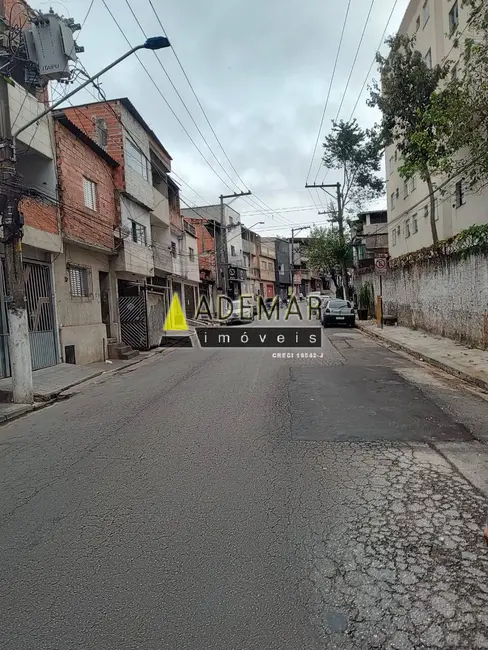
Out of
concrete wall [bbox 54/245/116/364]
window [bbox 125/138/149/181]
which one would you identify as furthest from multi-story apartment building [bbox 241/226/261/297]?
concrete wall [bbox 54/245/116/364]

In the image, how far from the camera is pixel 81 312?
14711mm

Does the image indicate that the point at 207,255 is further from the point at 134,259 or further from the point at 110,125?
the point at 110,125

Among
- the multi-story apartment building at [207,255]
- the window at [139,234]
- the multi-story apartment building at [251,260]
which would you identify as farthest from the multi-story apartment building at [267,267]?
the window at [139,234]

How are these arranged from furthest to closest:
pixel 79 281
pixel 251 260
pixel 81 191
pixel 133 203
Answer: pixel 251 260 < pixel 133 203 < pixel 79 281 < pixel 81 191

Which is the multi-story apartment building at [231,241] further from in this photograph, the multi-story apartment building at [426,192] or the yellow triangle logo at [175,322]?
the yellow triangle logo at [175,322]

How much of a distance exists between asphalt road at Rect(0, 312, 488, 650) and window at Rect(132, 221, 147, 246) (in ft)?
42.8

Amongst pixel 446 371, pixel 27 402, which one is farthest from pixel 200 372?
pixel 446 371

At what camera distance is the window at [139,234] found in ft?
61.9

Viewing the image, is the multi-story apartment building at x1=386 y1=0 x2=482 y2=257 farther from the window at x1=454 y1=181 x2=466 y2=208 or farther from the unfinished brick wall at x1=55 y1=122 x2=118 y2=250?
the unfinished brick wall at x1=55 y1=122 x2=118 y2=250

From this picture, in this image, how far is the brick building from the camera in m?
13.4

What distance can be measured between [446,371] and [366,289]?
798 inches

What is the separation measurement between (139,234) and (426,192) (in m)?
16.0

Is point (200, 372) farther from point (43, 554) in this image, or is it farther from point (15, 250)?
point (43, 554)

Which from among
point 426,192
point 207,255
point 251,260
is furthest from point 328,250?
point 251,260
